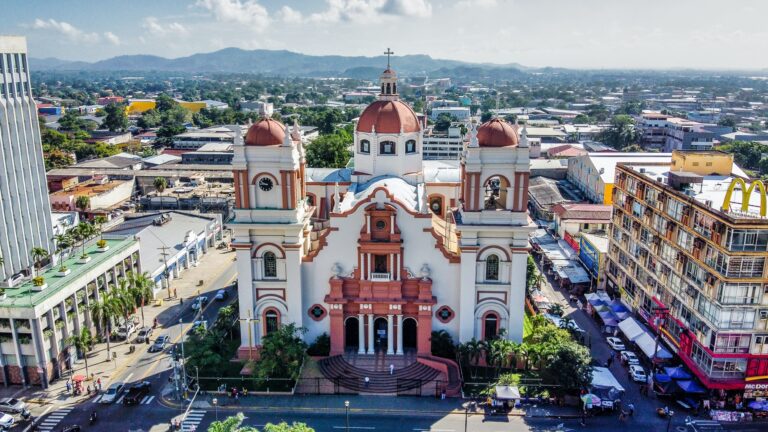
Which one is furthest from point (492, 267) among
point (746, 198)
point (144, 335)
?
point (144, 335)

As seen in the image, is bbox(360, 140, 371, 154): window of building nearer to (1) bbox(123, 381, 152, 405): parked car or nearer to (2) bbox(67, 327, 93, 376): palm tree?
(1) bbox(123, 381, 152, 405): parked car

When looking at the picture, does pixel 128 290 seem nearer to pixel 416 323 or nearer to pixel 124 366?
pixel 124 366

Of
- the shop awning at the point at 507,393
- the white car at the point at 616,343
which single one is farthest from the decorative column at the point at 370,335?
the white car at the point at 616,343

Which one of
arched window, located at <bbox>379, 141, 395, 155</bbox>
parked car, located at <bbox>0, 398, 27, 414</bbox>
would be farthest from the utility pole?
arched window, located at <bbox>379, 141, 395, 155</bbox>

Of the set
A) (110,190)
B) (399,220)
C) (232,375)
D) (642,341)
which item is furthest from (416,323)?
(110,190)

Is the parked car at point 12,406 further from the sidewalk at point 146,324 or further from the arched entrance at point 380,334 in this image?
the arched entrance at point 380,334

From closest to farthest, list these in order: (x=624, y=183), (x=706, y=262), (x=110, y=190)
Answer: (x=706, y=262), (x=624, y=183), (x=110, y=190)
